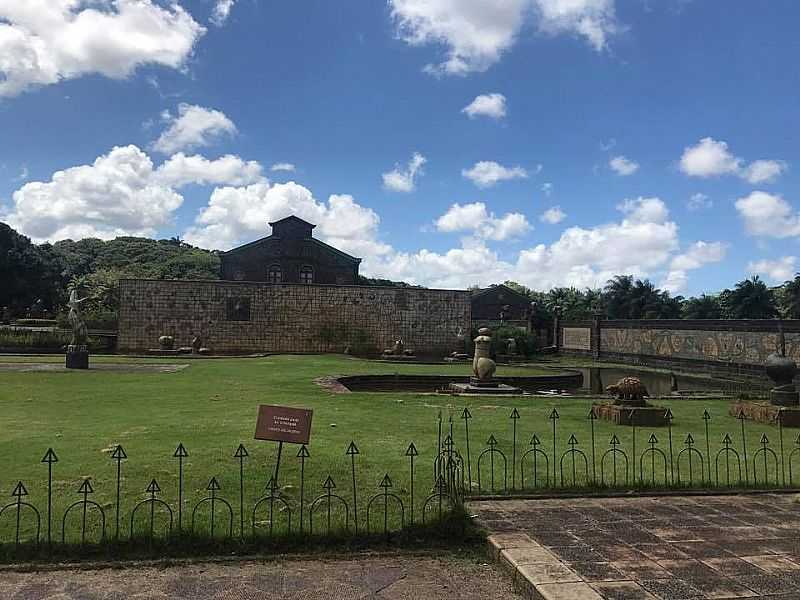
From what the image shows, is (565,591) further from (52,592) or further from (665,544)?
(52,592)

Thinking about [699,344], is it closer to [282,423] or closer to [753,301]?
[753,301]

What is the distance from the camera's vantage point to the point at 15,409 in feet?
33.8

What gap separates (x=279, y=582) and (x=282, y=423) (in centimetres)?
141

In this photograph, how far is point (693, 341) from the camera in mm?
29578

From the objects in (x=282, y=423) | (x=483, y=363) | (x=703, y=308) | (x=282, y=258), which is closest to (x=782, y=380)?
(x=483, y=363)

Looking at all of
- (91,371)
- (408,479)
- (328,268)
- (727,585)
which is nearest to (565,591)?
(727,585)

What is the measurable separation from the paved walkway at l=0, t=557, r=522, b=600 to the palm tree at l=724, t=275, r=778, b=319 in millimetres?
47022

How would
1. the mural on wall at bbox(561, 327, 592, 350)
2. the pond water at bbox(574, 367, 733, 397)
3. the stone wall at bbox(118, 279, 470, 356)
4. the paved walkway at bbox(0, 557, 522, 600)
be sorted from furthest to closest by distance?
the mural on wall at bbox(561, 327, 592, 350), the stone wall at bbox(118, 279, 470, 356), the pond water at bbox(574, 367, 733, 397), the paved walkway at bbox(0, 557, 522, 600)

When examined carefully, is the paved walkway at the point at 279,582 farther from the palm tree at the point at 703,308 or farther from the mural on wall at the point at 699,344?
the palm tree at the point at 703,308

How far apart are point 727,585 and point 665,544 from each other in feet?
2.35

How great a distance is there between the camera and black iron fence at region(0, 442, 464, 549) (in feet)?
14.8

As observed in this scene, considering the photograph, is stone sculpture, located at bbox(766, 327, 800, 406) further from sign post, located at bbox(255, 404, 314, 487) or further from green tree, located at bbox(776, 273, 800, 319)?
green tree, located at bbox(776, 273, 800, 319)

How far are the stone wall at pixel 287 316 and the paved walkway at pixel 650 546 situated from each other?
27394mm

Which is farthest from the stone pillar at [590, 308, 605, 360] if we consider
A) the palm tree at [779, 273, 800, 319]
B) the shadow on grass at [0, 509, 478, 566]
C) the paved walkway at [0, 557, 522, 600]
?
the paved walkway at [0, 557, 522, 600]
